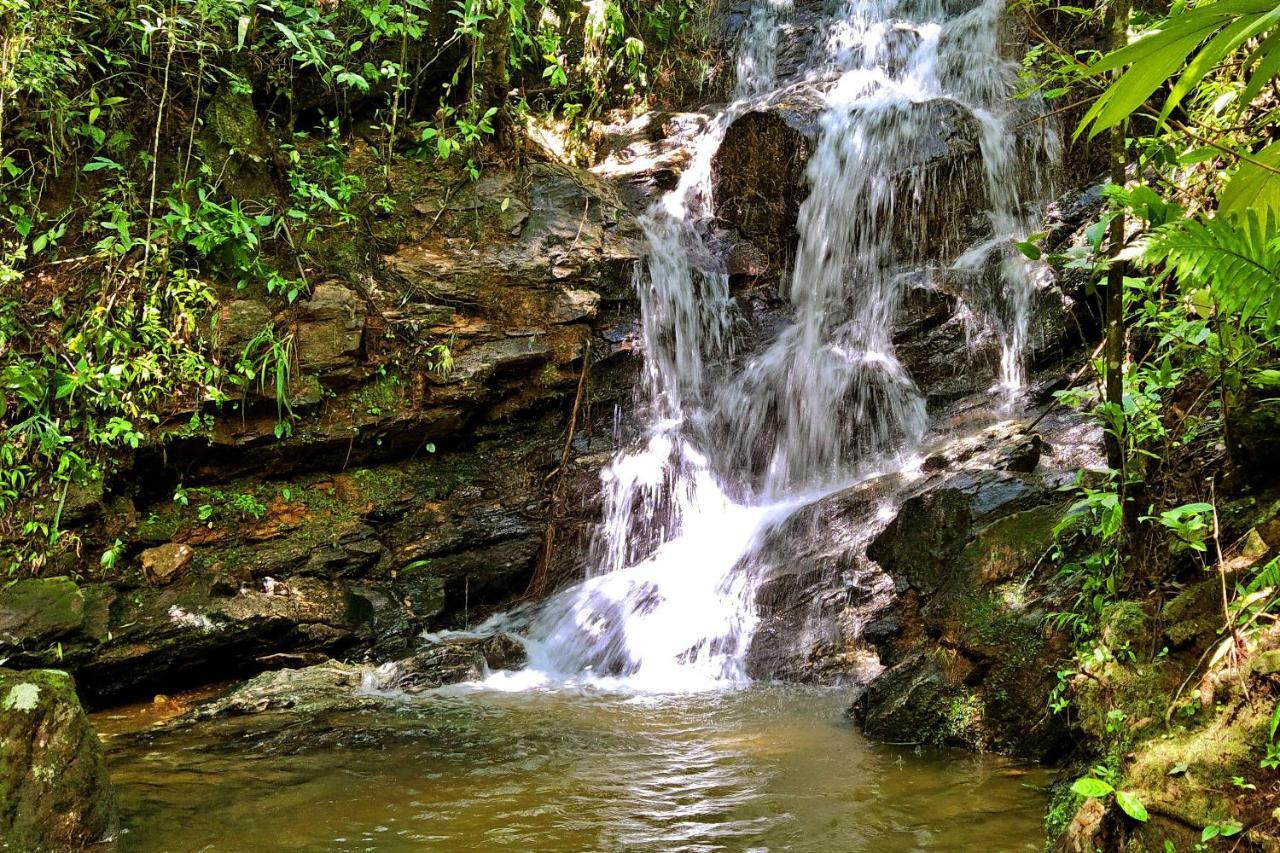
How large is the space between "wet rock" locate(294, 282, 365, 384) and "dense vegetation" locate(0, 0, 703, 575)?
175 millimetres

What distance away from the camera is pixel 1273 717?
1.89 m

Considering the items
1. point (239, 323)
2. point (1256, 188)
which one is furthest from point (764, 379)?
point (1256, 188)

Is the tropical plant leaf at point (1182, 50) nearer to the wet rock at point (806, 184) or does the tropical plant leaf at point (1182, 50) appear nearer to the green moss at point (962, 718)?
the green moss at point (962, 718)

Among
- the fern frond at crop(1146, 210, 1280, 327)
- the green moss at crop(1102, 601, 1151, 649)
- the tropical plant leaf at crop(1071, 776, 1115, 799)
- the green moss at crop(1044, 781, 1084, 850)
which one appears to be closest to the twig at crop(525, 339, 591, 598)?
the green moss at crop(1044, 781, 1084, 850)

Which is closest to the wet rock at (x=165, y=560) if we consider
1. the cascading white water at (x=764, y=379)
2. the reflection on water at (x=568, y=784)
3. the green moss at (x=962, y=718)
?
the reflection on water at (x=568, y=784)

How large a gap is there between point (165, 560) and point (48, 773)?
2.88 meters

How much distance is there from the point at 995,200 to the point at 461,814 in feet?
26.4

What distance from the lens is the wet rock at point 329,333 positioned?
627 centimetres

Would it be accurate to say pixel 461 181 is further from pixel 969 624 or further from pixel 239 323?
pixel 969 624

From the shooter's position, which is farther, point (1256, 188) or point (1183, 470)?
point (1183, 470)

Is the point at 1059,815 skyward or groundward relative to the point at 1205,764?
groundward

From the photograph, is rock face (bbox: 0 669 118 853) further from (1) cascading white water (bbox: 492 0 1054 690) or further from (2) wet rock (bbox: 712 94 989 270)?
(2) wet rock (bbox: 712 94 989 270)

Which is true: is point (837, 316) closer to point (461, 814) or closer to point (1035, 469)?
point (1035, 469)

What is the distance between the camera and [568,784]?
3.50 m
